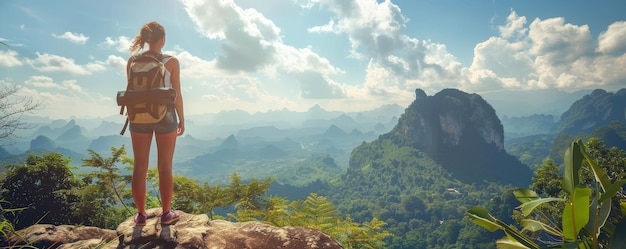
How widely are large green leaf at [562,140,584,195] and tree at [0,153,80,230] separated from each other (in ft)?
34.4

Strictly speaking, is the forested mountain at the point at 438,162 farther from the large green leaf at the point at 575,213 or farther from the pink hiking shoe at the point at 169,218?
the large green leaf at the point at 575,213

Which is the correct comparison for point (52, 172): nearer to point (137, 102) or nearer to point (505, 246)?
point (137, 102)

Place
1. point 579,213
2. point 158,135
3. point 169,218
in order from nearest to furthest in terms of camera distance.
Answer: point 579,213
point 158,135
point 169,218

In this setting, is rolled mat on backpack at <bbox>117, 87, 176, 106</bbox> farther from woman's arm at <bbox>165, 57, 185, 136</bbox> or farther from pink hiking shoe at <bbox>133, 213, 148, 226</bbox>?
pink hiking shoe at <bbox>133, 213, 148, 226</bbox>

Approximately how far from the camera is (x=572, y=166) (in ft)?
4.83

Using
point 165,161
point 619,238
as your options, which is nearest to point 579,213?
point 619,238

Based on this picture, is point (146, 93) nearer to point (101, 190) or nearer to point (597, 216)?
point (597, 216)

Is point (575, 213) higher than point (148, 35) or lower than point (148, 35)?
lower

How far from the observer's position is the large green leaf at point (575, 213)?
121cm

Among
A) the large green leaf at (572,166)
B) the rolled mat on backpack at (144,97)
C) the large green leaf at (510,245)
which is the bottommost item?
the large green leaf at (510,245)

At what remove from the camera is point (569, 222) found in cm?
132

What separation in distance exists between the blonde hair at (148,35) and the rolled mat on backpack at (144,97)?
55 centimetres

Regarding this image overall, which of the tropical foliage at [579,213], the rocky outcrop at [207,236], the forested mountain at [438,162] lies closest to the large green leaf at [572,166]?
the tropical foliage at [579,213]

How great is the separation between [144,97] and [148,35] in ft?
2.34
